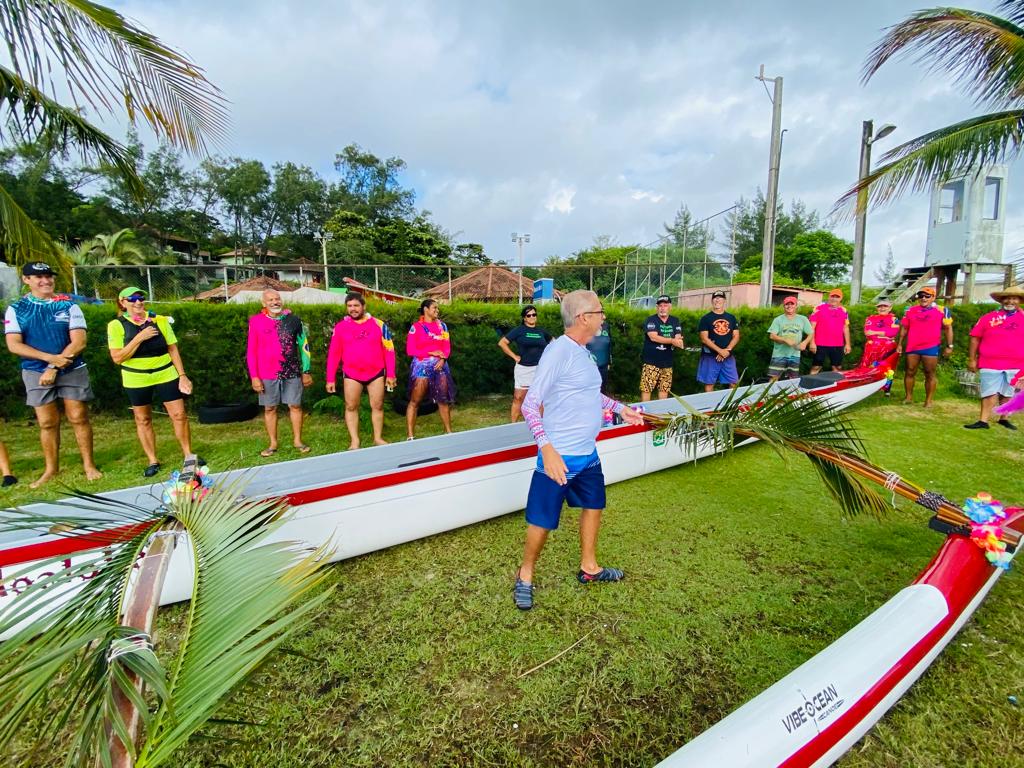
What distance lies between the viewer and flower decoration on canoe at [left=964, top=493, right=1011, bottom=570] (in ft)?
7.54

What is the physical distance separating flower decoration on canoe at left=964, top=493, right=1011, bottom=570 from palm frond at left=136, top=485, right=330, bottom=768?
3051 mm

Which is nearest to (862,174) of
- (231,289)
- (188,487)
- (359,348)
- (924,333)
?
(924,333)

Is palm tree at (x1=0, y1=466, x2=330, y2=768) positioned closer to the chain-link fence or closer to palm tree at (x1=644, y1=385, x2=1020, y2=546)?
palm tree at (x1=644, y1=385, x2=1020, y2=546)

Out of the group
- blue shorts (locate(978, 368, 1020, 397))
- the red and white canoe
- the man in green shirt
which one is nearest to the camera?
the red and white canoe

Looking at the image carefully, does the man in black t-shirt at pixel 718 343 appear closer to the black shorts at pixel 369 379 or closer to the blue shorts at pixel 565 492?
the black shorts at pixel 369 379

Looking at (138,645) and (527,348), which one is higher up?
(527,348)

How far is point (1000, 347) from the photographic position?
552cm

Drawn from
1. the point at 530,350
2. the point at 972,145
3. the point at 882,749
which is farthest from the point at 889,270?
the point at 882,749

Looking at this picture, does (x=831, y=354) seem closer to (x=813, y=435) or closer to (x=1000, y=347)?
(x=1000, y=347)

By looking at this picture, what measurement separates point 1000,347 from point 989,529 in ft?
15.8

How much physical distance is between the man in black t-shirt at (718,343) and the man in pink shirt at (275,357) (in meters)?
5.08

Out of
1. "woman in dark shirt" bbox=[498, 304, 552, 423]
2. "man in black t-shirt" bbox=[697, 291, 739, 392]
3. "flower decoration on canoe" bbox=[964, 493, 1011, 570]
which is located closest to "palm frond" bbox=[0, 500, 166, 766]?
"flower decoration on canoe" bbox=[964, 493, 1011, 570]

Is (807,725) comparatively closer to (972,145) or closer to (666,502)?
(666,502)

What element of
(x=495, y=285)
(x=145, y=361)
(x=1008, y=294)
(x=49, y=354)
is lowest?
(x=145, y=361)
